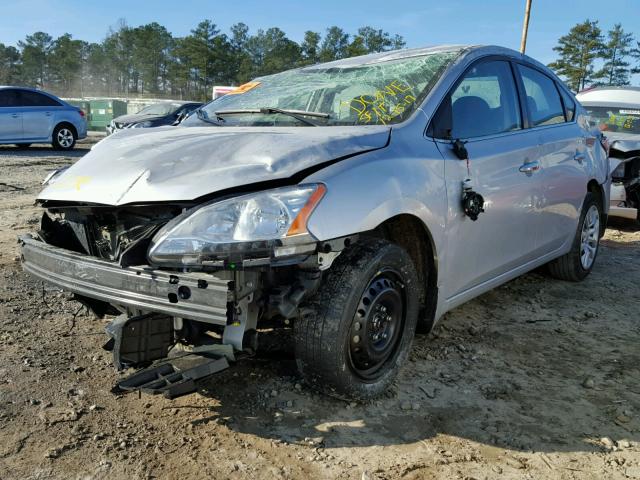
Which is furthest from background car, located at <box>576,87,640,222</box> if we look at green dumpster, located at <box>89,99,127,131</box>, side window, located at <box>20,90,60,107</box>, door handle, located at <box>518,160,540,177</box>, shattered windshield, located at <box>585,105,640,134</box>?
green dumpster, located at <box>89,99,127,131</box>

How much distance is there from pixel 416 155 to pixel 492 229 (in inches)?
32.8

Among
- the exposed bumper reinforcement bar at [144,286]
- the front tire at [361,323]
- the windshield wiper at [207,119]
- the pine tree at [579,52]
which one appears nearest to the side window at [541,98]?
the front tire at [361,323]

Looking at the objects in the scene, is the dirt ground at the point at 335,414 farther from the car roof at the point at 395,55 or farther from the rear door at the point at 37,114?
the rear door at the point at 37,114

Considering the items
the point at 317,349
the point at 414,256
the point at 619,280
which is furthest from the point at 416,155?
the point at 619,280

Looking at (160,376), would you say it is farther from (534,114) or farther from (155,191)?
A: (534,114)

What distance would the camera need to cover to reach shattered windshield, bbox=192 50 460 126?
3.23m

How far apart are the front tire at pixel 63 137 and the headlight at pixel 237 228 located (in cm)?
1431

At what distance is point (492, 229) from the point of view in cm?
349

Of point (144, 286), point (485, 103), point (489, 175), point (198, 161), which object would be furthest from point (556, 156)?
point (144, 286)

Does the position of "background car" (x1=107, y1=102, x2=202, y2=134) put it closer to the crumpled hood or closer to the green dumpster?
the green dumpster

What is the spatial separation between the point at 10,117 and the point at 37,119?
24.4 inches

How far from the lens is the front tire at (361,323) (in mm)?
2561

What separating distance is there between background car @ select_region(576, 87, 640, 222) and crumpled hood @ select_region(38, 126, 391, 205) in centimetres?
444

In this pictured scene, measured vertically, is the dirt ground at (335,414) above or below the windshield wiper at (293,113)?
below
